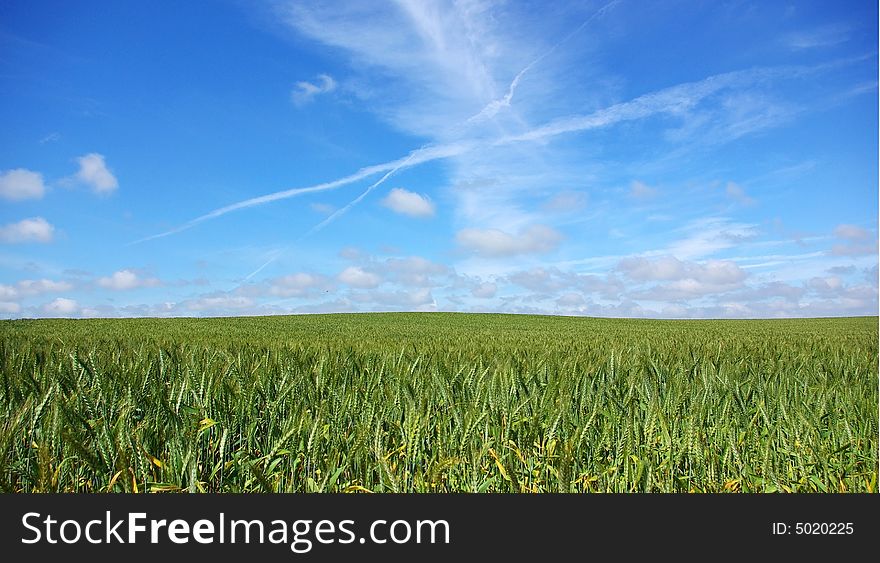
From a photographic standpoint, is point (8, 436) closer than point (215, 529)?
No

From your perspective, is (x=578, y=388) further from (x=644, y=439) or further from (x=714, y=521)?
(x=714, y=521)

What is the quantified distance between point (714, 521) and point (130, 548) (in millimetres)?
1744

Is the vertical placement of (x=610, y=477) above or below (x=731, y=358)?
below

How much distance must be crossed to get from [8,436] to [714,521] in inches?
93.3

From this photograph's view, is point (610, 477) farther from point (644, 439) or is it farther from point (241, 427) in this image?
point (241, 427)

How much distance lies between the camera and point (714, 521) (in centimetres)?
172

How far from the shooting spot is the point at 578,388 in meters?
3.27

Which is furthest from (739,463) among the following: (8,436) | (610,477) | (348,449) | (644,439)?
(8,436)

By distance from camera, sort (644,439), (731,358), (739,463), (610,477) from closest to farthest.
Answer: (610,477) → (739,463) → (644,439) → (731,358)

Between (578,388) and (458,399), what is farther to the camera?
(578,388)

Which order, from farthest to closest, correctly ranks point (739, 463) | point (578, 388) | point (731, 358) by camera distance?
point (731, 358)
point (578, 388)
point (739, 463)

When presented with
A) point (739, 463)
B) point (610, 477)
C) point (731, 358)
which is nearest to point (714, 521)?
point (610, 477)

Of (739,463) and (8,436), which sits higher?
(8,436)

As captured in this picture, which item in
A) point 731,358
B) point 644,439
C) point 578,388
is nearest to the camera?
point 644,439
